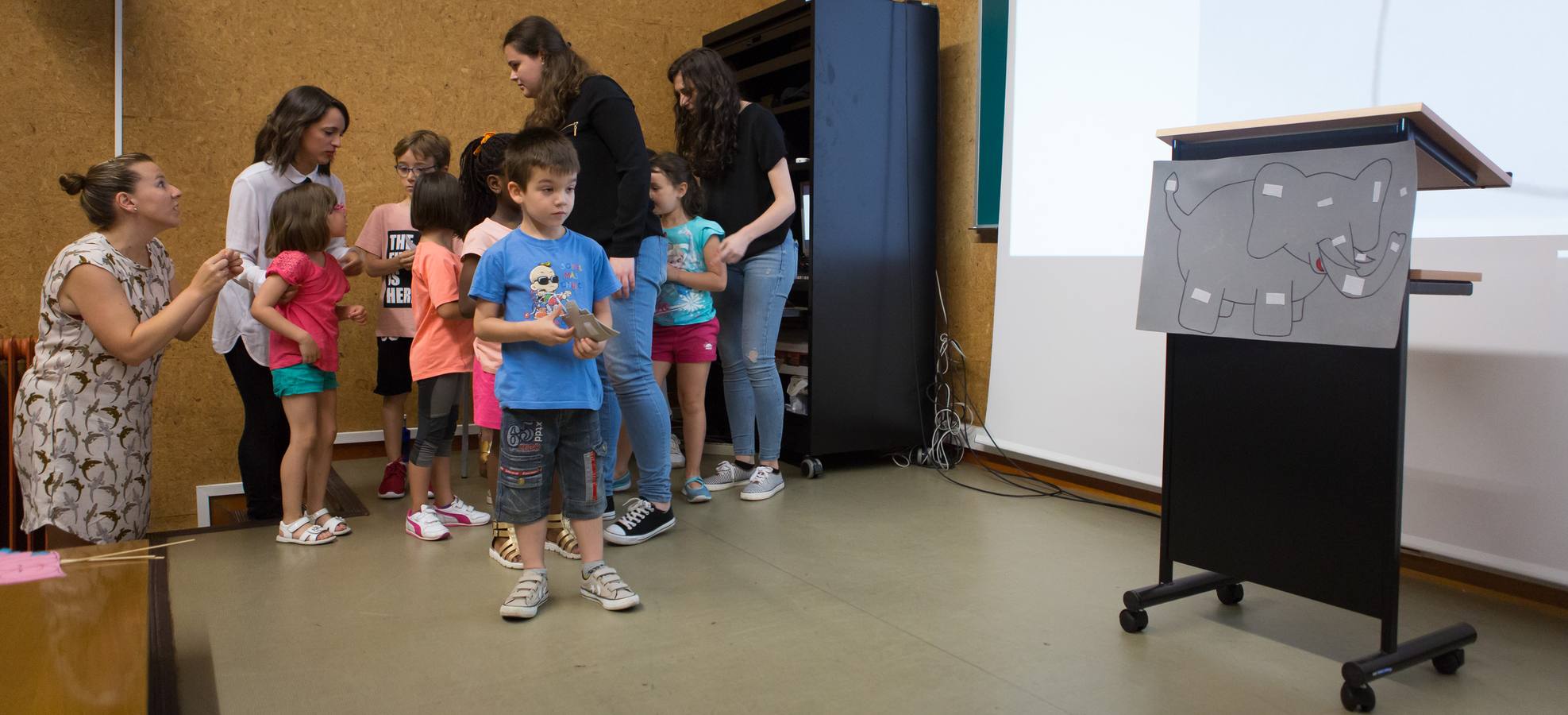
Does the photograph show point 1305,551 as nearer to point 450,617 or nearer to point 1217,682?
point 1217,682

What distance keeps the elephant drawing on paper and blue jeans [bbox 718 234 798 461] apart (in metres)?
1.46

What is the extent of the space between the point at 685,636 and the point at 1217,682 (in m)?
1.02

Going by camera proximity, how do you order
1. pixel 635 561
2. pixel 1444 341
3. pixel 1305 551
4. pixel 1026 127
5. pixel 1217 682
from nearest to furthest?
1. pixel 1217 682
2. pixel 1305 551
3. pixel 1444 341
4. pixel 635 561
5. pixel 1026 127

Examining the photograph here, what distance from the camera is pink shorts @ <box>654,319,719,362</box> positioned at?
329cm

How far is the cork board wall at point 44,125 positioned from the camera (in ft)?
11.4

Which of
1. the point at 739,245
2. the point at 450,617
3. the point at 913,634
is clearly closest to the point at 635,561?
the point at 450,617

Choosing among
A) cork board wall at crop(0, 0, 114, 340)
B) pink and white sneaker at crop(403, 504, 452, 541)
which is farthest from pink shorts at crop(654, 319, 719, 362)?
cork board wall at crop(0, 0, 114, 340)

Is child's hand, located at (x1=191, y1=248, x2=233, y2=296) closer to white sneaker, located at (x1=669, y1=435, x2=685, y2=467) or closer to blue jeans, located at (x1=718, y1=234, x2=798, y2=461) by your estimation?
blue jeans, located at (x1=718, y1=234, x2=798, y2=461)

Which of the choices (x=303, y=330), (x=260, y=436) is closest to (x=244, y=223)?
(x=303, y=330)

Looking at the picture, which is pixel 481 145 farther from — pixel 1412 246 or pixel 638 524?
pixel 1412 246

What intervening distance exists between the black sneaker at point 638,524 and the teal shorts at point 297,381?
0.87 metres

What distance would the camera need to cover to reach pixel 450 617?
2180 mm

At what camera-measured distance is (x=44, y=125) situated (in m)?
3.53

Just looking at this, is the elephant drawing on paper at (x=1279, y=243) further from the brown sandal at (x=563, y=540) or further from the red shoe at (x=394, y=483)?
the red shoe at (x=394, y=483)
